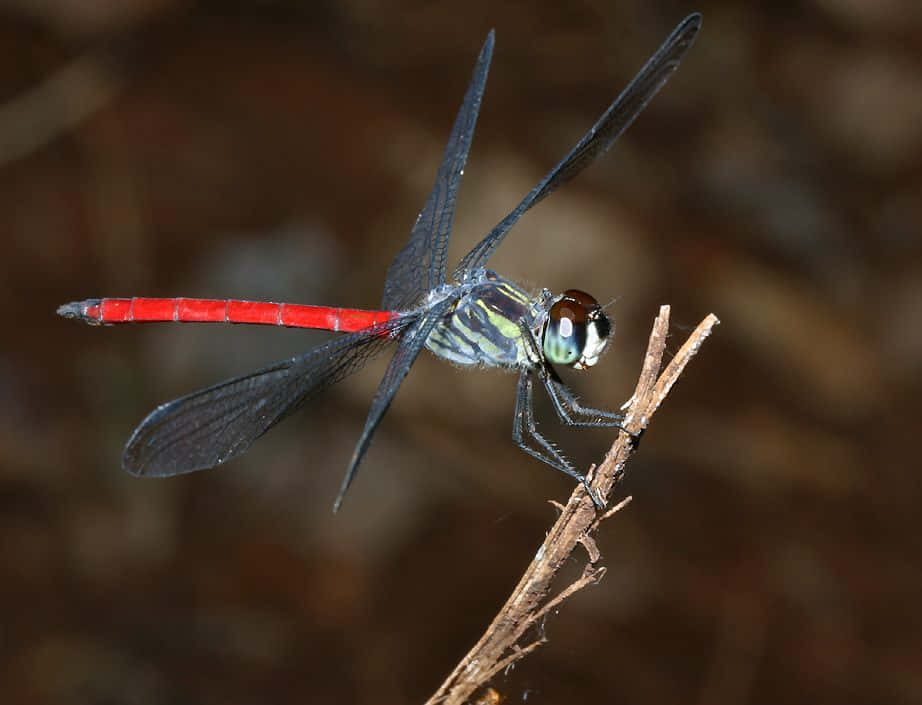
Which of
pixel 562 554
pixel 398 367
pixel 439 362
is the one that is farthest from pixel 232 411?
pixel 439 362

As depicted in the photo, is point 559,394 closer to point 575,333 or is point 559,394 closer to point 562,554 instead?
point 575,333

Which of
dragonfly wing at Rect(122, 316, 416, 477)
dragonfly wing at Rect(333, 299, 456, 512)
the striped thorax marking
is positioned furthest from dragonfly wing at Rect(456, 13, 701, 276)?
dragonfly wing at Rect(122, 316, 416, 477)

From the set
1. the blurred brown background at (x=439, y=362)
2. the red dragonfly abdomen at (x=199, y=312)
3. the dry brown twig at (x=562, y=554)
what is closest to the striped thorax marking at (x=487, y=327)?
the red dragonfly abdomen at (x=199, y=312)

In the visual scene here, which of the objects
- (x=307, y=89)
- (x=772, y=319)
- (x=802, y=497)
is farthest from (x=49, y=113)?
(x=802, y=497)

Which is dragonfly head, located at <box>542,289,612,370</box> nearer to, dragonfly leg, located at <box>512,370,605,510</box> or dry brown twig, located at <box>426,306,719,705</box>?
dragonfly leg, located at <box>512,370,605,510</box>

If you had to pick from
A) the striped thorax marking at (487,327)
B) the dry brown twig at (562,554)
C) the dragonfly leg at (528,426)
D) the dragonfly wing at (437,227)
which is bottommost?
the dry brown twig at (562,554)

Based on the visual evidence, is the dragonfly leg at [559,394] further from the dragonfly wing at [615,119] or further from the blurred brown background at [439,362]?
the blurred brown background at [439,362]
